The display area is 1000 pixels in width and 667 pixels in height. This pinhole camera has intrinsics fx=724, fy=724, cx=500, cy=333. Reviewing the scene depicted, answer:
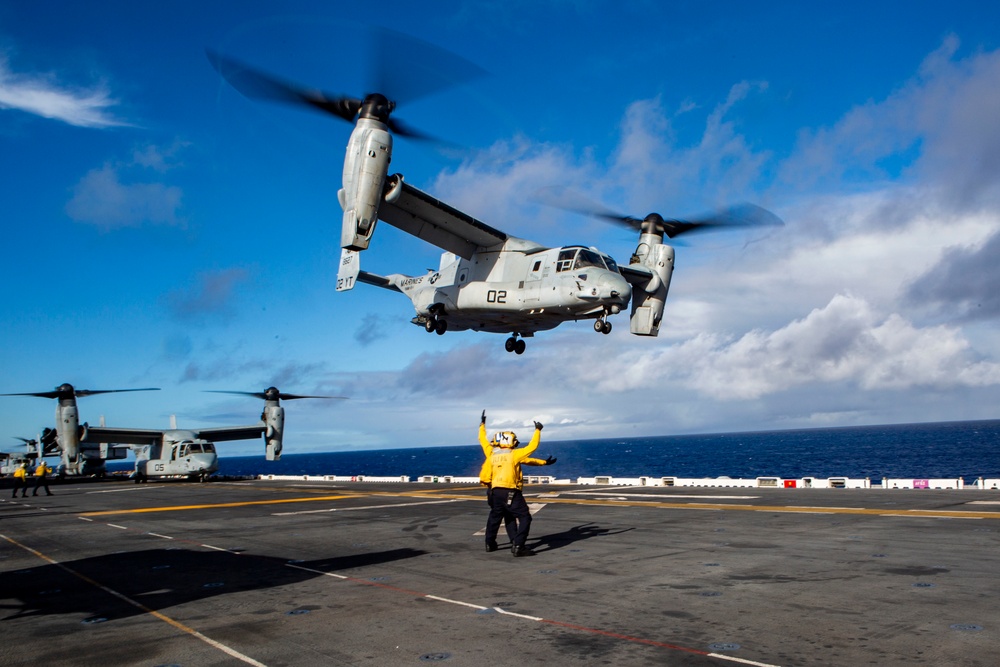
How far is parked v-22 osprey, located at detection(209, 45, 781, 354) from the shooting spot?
69.2 ft

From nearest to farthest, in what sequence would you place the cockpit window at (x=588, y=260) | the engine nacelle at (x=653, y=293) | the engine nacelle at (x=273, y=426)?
the cockpit window at (x=588, y=260) → the engine nacelle at (x=653, y=293) → the engine nacelle at (x=273, y=426)

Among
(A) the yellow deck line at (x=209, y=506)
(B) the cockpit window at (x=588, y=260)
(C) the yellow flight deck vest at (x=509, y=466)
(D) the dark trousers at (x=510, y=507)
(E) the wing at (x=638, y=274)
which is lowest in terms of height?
(A) the yellow deck line at (x=209, y=506)

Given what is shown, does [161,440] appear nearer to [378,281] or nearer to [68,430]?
[68,430]

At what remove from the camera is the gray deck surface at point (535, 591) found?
6367 millimetres

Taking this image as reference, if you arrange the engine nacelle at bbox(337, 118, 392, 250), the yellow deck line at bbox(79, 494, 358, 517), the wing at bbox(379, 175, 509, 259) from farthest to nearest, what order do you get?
the wing at bbox(379, 175, 509, 259) < the yellow deck line at bbox(79, 494, 358, 517) < the engine nacelle at bbox(337, 118, 392, 250)

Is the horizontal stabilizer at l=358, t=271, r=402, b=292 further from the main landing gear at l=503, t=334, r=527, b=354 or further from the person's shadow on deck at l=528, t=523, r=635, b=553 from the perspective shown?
the person's shadow on deck at l=528, t=523, r=635, b=553

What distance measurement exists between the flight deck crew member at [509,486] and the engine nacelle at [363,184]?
35.2 ft

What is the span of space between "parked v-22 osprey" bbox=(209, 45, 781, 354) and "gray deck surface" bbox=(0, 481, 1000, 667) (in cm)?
843

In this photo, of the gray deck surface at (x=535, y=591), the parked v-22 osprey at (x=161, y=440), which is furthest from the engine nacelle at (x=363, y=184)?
the parked v-22 osprey at (x=161, y=440)

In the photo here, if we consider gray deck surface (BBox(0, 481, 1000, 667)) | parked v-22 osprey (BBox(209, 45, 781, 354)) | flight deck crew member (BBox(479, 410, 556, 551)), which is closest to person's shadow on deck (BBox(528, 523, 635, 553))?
gray deck surface (BBox(0, 481, 1000, 667))

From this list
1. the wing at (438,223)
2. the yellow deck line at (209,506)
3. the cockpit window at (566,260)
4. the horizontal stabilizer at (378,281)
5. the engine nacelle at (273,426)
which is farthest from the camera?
the engine nacelle at (273,426)

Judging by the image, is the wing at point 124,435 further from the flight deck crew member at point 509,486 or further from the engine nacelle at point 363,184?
the flight deck crew member at point 509,486

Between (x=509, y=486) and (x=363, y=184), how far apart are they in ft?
39.2

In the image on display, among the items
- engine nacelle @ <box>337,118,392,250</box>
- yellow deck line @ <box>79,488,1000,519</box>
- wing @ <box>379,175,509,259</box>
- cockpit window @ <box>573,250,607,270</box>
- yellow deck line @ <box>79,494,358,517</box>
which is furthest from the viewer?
wing @ <box>379,175,509,259</box>
